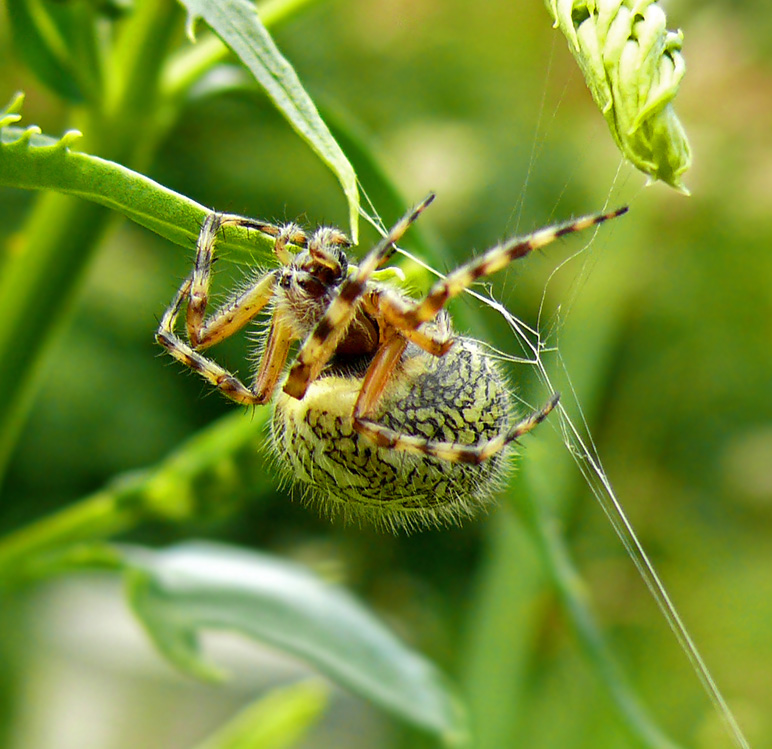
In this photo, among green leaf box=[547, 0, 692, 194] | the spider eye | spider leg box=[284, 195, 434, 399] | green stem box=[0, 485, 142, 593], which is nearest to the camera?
green leaf box=[547, 0, 692, 194]

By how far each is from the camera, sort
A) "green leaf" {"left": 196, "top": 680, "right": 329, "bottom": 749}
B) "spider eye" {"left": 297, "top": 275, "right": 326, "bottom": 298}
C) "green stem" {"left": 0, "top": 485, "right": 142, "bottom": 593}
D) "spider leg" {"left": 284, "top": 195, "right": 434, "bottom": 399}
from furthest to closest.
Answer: "green leaf" {"left": 196, "top": 680, "right": 329, "bottom": 749} < "green stem" {"left": 0, "top": 485, "right": 142, "bottom": 593} < "spider eye" {"left": 297, "top": 275, "right": 326, "bottom": 298} < "spider leg" {"left": 284, "top": 195, "right": 434, "bottom": 399}

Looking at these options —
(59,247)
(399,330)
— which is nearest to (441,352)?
(399,330)

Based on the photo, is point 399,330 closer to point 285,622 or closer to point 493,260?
point 493,260

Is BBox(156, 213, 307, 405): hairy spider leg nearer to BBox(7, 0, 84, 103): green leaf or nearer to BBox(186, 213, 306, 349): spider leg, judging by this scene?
BBox(186, 213, 306, 349): spider leg

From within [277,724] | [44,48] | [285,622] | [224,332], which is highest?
[44,48]

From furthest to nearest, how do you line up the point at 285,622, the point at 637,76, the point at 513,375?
the point at 513,375
the point at 285,622
the point at 637,76

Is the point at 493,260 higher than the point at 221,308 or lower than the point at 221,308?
higher

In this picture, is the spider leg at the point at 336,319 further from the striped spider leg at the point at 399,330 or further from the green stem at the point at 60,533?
the green stem at the point at 60,533

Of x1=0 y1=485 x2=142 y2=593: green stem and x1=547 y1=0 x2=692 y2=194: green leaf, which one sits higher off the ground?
x1=547 y1=0 x2=692 y2=194: green leaf

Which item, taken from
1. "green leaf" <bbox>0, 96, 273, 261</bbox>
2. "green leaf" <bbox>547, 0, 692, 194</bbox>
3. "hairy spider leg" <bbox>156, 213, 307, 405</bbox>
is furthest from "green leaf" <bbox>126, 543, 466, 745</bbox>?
"green leaf" <bbox>547, 0, 692, 194</bbox>
